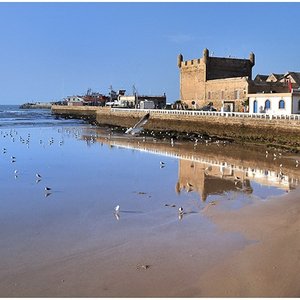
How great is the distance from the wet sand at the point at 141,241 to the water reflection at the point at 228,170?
2.41 ft

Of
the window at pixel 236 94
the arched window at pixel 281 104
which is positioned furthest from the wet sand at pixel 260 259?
the window at pixel 236 94

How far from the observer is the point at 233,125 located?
2956cm

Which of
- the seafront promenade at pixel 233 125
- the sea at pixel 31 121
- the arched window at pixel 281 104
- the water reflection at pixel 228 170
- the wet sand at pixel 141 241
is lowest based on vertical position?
the wet sand at pixel 141 241

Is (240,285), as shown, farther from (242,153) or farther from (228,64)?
(228,64)

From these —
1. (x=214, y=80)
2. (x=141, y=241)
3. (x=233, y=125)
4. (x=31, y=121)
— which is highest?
(x=214, y=80)

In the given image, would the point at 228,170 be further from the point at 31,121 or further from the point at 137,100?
A: the point at 31,121

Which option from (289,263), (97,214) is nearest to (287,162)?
(97,214)

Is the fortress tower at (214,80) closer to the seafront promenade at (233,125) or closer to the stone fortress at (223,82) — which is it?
the stone fortress at (223,82)

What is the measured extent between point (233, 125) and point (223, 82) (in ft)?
42.2

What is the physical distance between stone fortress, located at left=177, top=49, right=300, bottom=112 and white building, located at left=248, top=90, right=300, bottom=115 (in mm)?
4094

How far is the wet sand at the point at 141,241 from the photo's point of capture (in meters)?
6.88

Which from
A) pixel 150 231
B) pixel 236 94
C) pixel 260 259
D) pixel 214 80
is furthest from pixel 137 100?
pixel 260 259

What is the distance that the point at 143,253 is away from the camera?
27.1 feet

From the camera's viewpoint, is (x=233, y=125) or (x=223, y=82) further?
(x=223, y=82)
